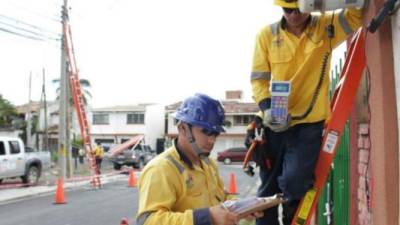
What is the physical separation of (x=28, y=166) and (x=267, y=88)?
19.1 m

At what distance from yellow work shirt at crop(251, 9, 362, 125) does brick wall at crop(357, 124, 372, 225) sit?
0.62 m

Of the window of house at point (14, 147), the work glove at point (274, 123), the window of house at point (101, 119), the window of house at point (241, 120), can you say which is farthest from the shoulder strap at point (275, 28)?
the window of house at point (101, 119)

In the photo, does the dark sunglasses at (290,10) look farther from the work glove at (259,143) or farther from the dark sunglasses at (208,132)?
the dark sunglasses at (208,132)

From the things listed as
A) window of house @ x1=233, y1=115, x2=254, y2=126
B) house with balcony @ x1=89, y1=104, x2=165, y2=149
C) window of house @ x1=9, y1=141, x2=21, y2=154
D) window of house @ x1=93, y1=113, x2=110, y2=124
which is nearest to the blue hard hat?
window of house @ x1=9, y1=141, x2=21, y2=154

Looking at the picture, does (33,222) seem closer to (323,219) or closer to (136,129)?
(323,219)

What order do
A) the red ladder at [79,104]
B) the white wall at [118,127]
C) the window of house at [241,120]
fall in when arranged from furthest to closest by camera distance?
the white wall at [118,127] < the window of house at [241,120] < the red ladder at [79,104]

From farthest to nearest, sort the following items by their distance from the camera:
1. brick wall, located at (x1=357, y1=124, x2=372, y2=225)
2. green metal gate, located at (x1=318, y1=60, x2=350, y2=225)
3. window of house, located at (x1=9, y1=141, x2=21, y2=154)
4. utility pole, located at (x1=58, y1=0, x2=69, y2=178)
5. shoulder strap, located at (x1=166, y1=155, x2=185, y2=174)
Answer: utility pole, located at (x1=58, y1=0, x2=69, y2=178) < window of house, located at (x1=9, y1=141, x2=21, y2=154) < green metal gate, located at (x1=318, y1=60, x2=350, y2=225) < brick wall, located at (x1=357, y1=124, x2=372, y2=225) < shoulder strap, located at (x1=166, y1=155, x2=185, y2=174)

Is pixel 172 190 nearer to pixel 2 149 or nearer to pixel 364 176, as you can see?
pixel 364 176

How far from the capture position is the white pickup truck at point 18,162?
19.7 m

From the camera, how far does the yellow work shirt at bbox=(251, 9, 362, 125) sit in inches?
137

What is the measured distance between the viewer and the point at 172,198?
8.40 feet

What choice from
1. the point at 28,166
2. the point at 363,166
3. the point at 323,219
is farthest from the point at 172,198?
the point at 28,166

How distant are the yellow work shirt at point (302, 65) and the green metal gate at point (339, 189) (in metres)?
1.28

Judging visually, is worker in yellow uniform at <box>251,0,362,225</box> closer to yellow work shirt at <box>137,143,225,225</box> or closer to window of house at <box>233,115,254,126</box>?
yellow work shirt at <box>137,143,225,225</box>
